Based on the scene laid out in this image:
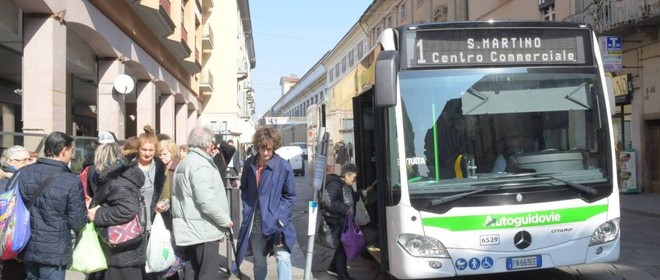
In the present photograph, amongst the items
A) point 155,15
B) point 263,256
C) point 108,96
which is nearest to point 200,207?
point 263,256

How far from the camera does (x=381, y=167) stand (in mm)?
5410

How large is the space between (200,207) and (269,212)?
2.20ft

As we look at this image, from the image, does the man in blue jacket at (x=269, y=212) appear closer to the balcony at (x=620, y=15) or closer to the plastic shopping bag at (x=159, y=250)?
the plastic shopping bag at (x=159, y=250)

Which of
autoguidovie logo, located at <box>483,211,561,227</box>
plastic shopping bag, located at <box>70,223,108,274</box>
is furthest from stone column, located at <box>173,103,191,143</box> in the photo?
autoguidovie logo, located at <box>483,211,561,227</box>

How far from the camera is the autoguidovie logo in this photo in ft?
16.7

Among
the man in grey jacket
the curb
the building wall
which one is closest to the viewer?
the man in grey jacket

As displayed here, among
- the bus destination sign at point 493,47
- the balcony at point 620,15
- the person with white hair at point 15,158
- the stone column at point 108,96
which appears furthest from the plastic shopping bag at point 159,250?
the balcony at point 620,15

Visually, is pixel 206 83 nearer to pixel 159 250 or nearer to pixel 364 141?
pixel 364 141

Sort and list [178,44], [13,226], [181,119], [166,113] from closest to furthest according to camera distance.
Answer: [13,226]
[178,44]
[166,113]
[181,119]

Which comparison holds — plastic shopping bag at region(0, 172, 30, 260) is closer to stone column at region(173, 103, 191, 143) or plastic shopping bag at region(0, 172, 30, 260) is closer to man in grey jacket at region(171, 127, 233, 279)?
man in grey jacket at region(171, 127, 233, 279)

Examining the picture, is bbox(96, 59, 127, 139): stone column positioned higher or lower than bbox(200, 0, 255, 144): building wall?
lower

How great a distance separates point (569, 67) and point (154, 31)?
13963 millimetres

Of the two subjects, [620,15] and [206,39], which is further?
[206,39]

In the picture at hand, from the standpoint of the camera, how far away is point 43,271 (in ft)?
14.0
